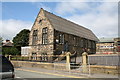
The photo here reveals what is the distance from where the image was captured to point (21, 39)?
55469 mm

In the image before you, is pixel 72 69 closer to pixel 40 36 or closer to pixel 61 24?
pixel 40 36

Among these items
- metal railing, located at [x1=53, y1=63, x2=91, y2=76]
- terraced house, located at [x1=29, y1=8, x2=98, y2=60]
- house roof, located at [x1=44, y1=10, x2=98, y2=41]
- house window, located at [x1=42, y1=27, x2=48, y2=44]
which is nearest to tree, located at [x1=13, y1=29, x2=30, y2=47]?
house roof, located at [x1=44, y1=10, x2=98, y2=41]

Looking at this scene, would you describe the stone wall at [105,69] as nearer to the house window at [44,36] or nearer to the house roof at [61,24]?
the house roof at [61,24]

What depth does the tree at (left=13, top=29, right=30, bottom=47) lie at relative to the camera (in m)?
55.2

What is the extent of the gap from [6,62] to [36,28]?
24.7m

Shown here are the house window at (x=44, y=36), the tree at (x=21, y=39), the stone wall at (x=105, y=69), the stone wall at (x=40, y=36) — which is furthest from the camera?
the tree at (x=21, y=39)

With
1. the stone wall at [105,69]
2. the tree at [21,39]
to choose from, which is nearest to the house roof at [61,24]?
the stone wall at [105,69]

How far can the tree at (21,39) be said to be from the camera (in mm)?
55250

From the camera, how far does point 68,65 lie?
55.8 feet

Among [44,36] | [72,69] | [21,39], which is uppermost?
[21,39]

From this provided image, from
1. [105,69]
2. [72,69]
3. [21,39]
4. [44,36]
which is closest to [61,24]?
[44,36]

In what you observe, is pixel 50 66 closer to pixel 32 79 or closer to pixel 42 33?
pixel 32 79

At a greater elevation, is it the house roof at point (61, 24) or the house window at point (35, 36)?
the house roof at point (61, 24)

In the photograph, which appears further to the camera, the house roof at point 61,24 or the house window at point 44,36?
the house roof at point 61,24
